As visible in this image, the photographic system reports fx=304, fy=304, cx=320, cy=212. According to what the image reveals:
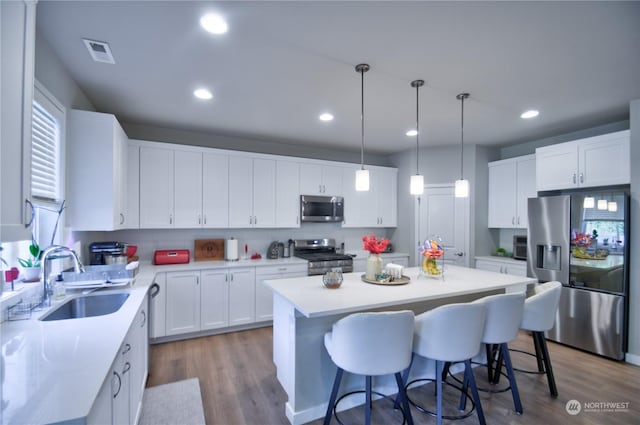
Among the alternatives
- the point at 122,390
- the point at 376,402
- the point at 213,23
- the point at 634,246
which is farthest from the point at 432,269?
the point at 213,23

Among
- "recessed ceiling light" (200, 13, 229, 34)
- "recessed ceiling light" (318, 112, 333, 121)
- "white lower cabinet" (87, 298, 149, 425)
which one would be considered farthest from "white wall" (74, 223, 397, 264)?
"recessed ceiling light" (200, 13, 229, 34)

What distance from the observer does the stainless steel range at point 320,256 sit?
4285mm

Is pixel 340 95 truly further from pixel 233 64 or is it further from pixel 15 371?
pixel 15 371

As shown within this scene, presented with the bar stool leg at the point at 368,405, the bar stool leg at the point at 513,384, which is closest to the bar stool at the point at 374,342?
the bar stool leg at the point at 368,405

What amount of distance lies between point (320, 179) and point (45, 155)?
10.7 feet

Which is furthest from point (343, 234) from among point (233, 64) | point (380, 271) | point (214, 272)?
point (233, 64)

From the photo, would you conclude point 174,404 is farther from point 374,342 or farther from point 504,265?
point 504,265

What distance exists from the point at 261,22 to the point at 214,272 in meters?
2.83

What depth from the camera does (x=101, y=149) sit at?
267cm

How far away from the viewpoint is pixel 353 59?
2254mm

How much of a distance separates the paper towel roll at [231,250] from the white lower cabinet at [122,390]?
194cm

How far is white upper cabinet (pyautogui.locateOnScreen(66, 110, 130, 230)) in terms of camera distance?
257 centimetres

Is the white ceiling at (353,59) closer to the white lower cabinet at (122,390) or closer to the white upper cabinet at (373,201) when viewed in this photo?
the white upper cabinet at (373,201)

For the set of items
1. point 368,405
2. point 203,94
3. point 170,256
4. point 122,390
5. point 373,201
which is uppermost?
point 203,94
